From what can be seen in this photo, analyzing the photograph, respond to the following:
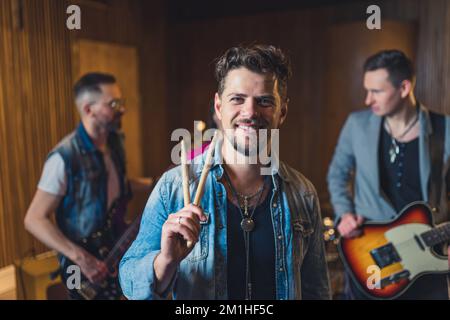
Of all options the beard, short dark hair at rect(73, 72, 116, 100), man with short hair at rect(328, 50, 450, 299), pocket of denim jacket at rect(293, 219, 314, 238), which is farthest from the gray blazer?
short dark hair at rect(73, 72, 116, 100)

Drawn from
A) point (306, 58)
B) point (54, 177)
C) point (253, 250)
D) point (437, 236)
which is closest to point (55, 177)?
point (54, 177)

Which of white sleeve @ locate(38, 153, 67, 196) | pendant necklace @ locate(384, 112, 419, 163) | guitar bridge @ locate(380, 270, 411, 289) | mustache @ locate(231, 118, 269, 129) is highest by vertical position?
mustache @ locate(231, 118, 269, 129)

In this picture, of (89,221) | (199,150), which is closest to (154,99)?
(89,221)

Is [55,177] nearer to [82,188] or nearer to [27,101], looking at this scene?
[82,188]

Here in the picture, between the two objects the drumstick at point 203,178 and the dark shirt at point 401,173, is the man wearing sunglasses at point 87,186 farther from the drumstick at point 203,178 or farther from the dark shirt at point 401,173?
the dark shirt at point 401,173

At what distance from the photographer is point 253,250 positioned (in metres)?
0.80

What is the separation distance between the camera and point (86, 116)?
126 centimetres

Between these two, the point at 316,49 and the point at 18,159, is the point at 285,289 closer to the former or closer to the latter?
the point at 18,159

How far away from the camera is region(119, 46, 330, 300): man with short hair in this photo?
0.75 metres

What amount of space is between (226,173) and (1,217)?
0.80 meters

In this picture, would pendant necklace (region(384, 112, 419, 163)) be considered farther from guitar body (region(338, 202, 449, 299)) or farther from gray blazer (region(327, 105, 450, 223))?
guitar body (region(338, 202, 449, 299))

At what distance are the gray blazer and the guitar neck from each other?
2 cm

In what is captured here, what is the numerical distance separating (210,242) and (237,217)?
7cm

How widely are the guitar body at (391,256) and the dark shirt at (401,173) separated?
1.9 inches
